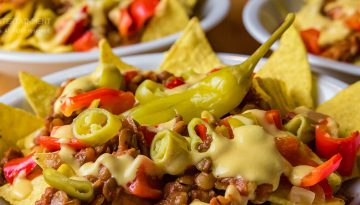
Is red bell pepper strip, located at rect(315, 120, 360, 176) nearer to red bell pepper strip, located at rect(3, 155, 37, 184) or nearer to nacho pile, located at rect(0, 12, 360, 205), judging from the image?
nacho pile, located at rect(0, 12, 360, 205)

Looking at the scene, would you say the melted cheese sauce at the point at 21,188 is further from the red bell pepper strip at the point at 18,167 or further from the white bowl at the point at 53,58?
the white bowl at the point at 53,58

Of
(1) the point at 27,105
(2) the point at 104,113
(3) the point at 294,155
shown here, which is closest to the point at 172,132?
(2) the point at 104,113

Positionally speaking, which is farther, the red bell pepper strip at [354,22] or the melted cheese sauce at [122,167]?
the red bell pepper strip at [354,22]

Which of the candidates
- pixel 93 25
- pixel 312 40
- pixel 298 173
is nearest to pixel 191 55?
pixel 312 40

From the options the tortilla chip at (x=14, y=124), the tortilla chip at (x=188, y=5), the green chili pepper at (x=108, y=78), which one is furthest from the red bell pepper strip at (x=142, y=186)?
the tortilla chip at (x=188, y=5)

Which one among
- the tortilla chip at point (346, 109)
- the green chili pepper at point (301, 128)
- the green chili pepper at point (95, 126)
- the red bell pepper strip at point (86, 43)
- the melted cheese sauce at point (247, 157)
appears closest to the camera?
the melted cheese sauce at point (247, 157)

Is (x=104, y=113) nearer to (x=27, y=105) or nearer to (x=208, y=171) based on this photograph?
(x=208, y=171)
